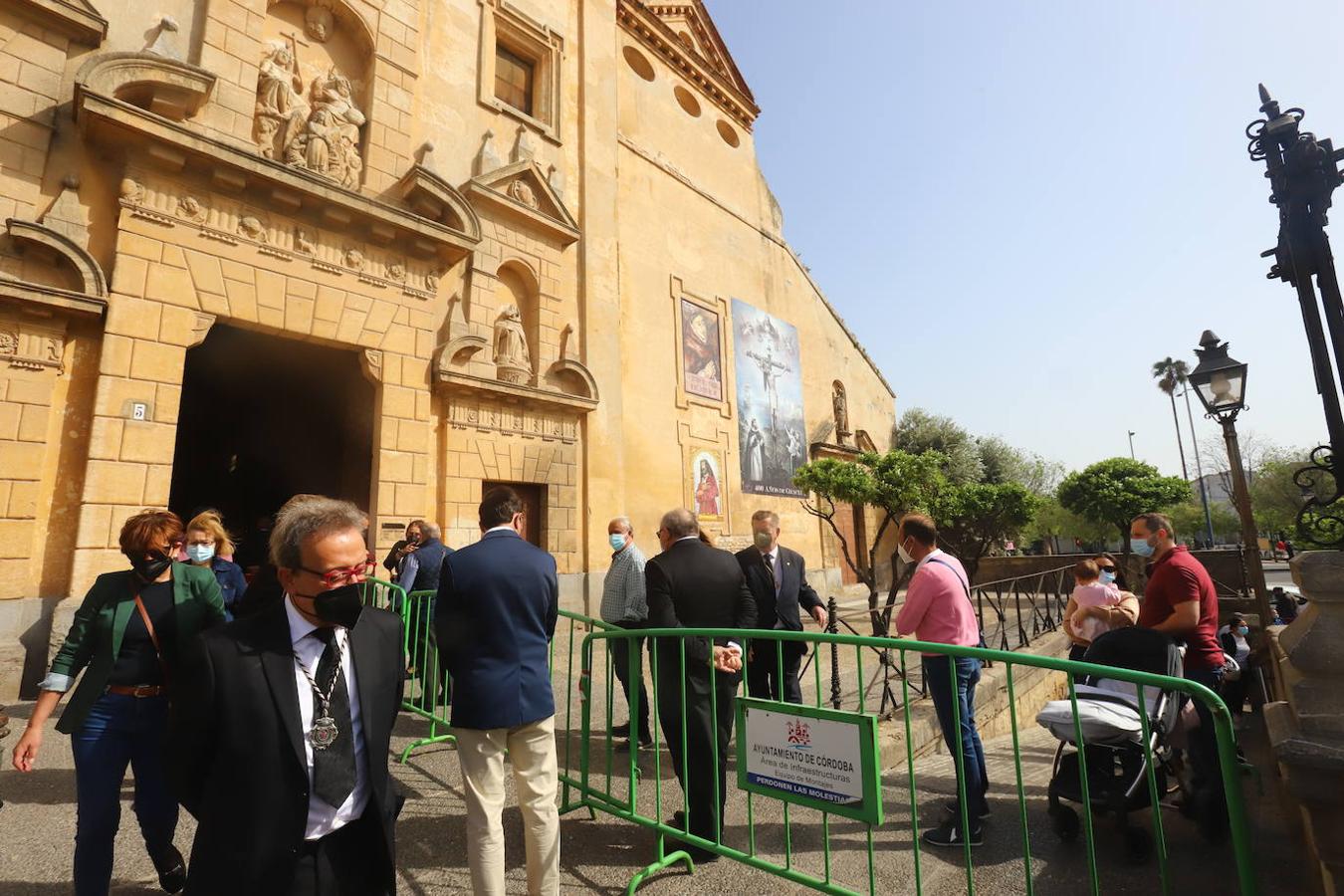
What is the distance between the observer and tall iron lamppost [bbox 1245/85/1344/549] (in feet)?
9.69

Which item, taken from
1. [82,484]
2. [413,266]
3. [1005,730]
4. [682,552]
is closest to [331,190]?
[413,266]

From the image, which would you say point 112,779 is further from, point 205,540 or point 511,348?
point 511,348

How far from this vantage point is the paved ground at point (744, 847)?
9.87 feet

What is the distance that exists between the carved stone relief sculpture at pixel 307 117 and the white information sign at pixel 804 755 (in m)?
8.94

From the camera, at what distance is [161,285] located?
7281mm

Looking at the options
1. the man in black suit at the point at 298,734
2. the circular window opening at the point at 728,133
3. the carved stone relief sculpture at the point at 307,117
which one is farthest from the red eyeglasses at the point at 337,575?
the circular window opening at the point at 728,133

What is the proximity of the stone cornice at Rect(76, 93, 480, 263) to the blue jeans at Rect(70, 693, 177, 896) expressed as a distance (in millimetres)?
7115

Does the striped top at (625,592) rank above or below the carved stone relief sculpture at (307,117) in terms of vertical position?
below

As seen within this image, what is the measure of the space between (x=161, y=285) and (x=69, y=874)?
6439mm

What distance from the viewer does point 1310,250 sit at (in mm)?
3203

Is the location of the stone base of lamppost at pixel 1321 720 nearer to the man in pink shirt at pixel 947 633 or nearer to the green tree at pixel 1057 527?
the man in pink shirt at pixel 947 633

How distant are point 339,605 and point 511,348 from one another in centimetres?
929

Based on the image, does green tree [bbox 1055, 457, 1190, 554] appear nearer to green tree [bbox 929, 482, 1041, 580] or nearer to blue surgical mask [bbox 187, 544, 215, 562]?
green tree [bbox 929, 482, 1041, 580]

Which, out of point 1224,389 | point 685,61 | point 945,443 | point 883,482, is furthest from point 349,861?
point 945,443
